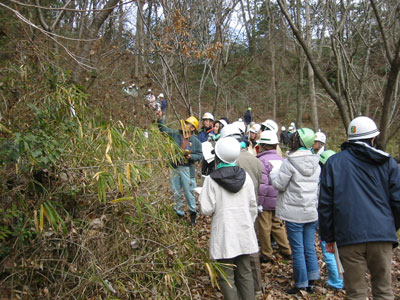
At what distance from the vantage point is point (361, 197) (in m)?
2.89

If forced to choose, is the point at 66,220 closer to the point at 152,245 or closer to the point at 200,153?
the point at 152,245

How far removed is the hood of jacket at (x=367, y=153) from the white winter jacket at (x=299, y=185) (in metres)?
0.94

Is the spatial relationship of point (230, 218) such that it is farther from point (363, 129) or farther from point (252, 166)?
point (363, 129)

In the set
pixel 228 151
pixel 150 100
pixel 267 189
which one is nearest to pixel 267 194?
pixel 267 189

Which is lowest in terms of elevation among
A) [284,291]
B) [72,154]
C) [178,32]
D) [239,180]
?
[284,291]

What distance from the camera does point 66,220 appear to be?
3215mm

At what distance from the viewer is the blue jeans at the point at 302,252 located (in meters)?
3.98

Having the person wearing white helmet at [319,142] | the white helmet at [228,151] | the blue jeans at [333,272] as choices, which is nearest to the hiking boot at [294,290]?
the blue jeans at [333,272]

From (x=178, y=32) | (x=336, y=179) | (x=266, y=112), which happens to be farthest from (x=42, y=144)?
(x=266, y=112)

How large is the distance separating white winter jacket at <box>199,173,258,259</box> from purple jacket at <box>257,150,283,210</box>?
54.6 inches

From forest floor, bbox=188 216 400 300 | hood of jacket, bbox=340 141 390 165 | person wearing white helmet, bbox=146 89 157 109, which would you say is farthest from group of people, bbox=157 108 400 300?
person wearing white helmet, bbox=146 89 157 109

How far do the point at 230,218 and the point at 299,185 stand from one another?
3.70ft

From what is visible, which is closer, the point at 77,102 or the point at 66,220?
the point at 66,220

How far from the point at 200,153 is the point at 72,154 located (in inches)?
115
